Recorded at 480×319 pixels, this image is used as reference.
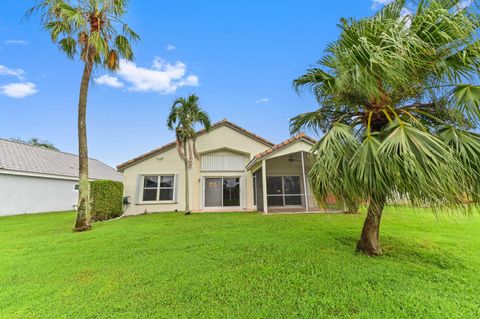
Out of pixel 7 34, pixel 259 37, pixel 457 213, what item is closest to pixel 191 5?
pixel 259 37

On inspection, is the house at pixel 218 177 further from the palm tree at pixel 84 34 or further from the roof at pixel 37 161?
the roof at pixel 37 161

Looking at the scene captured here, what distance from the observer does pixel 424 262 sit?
4.77m

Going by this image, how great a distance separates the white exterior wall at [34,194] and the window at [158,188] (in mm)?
10050

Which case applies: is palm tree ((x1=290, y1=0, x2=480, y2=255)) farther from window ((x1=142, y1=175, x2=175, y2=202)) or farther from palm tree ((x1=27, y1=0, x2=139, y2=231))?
window ((x1=142, y1=175, x2=175, y2=202))

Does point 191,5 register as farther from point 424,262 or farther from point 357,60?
point 424,262

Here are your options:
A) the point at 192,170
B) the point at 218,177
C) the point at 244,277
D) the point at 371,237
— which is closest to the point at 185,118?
the point at 192,170

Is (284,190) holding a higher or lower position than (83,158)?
lower

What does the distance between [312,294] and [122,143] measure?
82.3 feet

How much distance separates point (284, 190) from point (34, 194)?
20.5 metres

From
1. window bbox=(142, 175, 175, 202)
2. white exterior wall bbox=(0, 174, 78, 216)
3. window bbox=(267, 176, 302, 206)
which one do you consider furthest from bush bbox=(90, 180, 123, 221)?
window bbox=(267, 176, 302, 206)

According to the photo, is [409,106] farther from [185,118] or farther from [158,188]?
[158,188]

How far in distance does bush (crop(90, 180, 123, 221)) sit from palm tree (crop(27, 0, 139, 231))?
3.99m

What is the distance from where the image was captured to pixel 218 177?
1593 cm

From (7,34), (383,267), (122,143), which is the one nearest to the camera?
(383,267)
